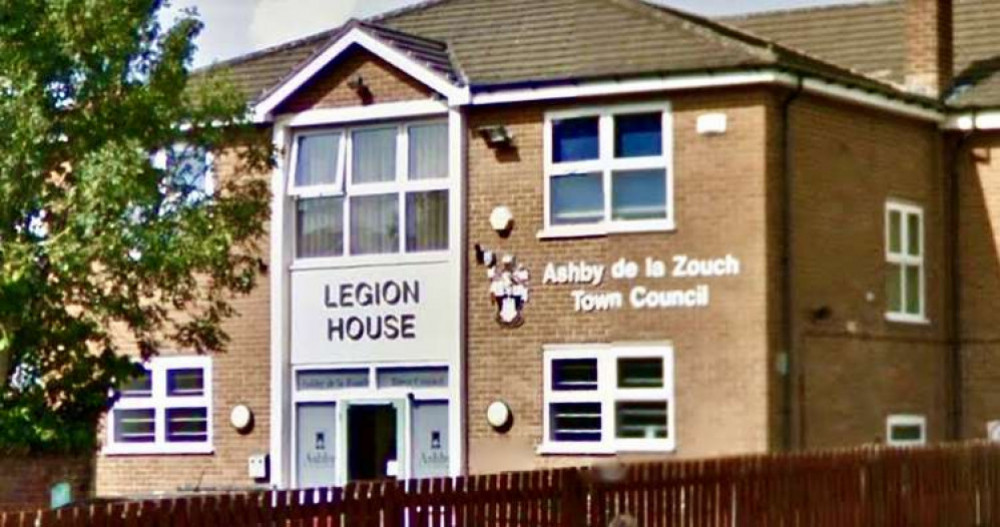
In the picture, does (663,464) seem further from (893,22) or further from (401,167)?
(893,22)

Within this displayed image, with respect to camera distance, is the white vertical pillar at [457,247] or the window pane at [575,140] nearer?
the window pane at [575,140]

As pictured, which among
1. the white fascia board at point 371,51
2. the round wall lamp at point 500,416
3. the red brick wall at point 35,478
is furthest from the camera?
the white fascia board at point 371,51

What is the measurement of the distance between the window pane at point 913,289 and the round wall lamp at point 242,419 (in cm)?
950

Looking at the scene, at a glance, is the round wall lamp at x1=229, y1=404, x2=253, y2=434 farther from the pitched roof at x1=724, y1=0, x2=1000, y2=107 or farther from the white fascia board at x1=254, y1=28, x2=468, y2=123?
the pitched roof at x1=724, y1=0, x2=1000, y2=107

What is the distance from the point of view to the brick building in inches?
1006

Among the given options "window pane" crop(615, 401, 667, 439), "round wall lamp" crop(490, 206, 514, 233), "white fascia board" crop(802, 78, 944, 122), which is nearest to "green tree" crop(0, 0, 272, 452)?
"round wall lamp" crop(490, 206, 514, 233)

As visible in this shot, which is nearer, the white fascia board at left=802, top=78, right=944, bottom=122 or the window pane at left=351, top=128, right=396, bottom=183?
the white fascia board at left=802, top=78, right=944, bottom=122

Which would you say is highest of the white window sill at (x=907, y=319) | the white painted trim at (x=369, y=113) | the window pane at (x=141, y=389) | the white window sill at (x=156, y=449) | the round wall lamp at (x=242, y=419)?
the white painted trim at (x=369, y=113)

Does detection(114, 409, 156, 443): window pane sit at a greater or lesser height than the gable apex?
lesser

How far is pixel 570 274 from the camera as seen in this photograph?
2639 cm

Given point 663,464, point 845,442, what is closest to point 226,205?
point 663,464

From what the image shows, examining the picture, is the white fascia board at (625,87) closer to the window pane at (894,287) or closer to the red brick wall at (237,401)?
the window pane at (894,287)

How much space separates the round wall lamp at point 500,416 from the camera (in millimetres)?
26516

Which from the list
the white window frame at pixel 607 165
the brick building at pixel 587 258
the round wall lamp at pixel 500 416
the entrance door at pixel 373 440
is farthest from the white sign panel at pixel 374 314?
the white window frame at pixel 607 165
